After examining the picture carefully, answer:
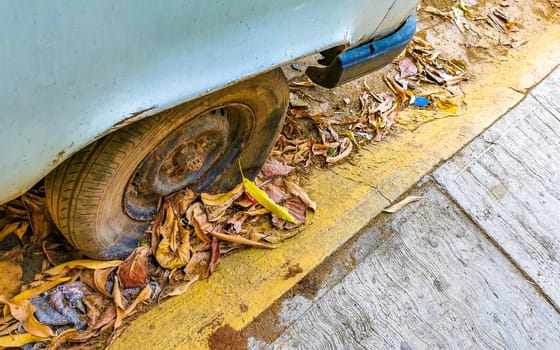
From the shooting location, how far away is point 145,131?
1.73 metres

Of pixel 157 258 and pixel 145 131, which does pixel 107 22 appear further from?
pixel 157 258

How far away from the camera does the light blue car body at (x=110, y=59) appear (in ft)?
3.76

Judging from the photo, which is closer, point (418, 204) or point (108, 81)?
point (108, 81)

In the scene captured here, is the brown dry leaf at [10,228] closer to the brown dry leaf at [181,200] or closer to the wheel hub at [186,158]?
the wheel hub at [186,158]

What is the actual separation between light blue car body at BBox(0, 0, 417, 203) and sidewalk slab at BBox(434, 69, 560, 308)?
1693 millimetres

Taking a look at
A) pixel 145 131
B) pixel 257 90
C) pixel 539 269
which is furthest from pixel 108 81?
pixel 539 269

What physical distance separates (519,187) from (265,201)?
169 cm

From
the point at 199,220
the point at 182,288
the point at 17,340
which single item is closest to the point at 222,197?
Result: the point at 199,220

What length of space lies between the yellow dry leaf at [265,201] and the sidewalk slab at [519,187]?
1.02 m

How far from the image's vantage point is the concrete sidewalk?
2203 mm

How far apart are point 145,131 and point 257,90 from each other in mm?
532

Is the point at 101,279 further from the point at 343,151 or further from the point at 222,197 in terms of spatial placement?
the point at 343,151

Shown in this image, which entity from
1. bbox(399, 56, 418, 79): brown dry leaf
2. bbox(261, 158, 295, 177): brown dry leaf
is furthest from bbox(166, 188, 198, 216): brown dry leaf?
bbox(399, 56, 418, 79): brown dry leaf

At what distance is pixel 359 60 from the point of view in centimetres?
210
